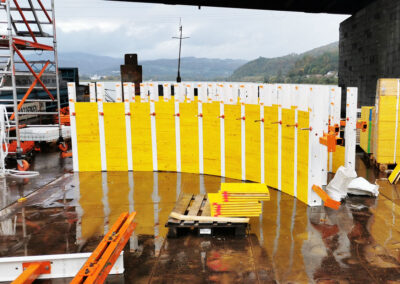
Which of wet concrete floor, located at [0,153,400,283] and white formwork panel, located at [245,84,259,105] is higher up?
white formwork panel, located at [245,84,259,105]

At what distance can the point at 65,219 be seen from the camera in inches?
269

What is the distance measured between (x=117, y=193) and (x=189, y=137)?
257cm

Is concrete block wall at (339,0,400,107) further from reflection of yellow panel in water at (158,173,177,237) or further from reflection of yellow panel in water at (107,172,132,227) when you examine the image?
reflection of yellow panel in water at (107,172,132,227)

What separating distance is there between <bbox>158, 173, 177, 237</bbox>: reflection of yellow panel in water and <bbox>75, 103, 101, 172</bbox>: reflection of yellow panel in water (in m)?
1.97

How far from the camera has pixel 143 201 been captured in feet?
25.6

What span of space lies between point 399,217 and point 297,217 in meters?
1.81

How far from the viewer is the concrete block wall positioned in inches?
648

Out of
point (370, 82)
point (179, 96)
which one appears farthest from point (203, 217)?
point (370, 82)

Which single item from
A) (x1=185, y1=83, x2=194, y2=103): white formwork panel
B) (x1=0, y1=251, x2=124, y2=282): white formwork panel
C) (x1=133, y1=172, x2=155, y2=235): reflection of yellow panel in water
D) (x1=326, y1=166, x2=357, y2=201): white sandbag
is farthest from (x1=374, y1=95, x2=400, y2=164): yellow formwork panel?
(x1=0, y1=251, x2=124, y2=282): white formwork panel

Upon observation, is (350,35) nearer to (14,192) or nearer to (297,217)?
(297,217)

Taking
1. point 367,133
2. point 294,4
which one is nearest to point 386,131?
point 367,133

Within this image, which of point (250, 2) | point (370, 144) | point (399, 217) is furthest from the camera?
point (250, 2)

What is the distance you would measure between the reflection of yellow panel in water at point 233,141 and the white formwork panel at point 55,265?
5033 mm

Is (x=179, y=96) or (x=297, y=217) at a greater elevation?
(x=179, y=96)
